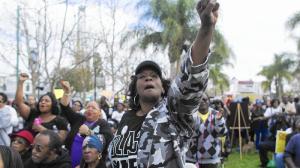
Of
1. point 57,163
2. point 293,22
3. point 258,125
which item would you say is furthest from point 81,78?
point 57,163

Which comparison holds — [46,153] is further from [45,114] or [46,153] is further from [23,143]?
[45,114]

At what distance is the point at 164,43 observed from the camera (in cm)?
2431

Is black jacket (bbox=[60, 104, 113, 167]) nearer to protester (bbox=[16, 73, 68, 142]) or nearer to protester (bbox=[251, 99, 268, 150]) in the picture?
protester (bbox=[16, 73, 68, 142])

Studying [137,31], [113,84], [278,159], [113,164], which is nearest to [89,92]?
[113,84]

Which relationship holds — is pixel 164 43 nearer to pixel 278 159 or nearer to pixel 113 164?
pixel 278 159

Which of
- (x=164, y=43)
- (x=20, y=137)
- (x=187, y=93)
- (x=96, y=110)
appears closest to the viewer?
(x=187, y=93)

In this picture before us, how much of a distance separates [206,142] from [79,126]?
5.72 feet

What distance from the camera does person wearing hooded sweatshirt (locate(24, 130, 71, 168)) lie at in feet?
13.7

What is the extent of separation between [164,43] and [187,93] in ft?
73.8

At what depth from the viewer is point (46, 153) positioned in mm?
4191

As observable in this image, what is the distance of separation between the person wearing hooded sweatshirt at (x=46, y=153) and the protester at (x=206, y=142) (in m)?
2.17

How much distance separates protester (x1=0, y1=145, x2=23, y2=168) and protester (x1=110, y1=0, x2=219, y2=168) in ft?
1.65

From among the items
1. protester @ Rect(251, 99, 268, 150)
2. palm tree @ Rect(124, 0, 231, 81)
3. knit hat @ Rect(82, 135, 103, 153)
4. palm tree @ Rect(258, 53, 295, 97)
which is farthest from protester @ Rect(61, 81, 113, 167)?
palm tree @ Rect(258, 53, 295, 97)

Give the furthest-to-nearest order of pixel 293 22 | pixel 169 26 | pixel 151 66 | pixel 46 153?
1. pixel 293 22
2. pixel 169 26
3. pixel 46 153
4. pixel 151 66
